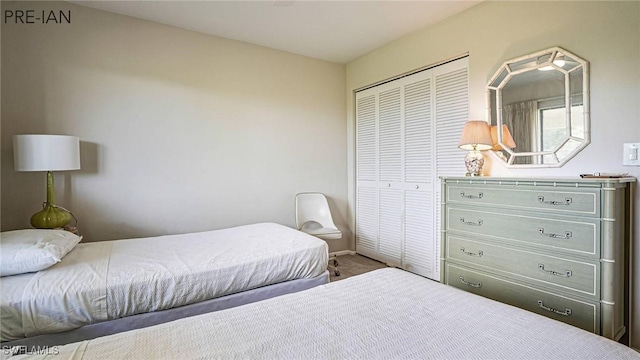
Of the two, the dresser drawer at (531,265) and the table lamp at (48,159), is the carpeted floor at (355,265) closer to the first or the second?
the dresser drawer at (531,265)

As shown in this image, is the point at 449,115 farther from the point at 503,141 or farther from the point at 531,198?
the point at 531,198

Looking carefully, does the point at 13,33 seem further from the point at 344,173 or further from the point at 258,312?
the point at 344,173

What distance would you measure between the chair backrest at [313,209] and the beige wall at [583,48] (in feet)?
6.31

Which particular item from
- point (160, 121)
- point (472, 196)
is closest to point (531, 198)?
point (472, 196)

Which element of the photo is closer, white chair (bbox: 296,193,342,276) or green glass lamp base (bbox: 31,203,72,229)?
green glass lamp base (bbox: 31,203,72,229)

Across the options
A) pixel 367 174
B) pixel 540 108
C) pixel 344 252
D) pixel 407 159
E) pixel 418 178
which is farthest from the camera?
pixel 344 252

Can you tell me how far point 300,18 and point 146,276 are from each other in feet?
8.34

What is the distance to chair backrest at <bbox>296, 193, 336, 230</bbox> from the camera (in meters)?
3.87

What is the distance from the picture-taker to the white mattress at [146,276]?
1.54 m

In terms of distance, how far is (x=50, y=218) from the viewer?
7.70ft

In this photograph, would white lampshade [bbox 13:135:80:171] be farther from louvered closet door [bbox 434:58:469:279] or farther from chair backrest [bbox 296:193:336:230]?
louvered closet door [bbox 434:58:469:279]

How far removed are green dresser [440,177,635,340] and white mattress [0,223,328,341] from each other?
1147 mm

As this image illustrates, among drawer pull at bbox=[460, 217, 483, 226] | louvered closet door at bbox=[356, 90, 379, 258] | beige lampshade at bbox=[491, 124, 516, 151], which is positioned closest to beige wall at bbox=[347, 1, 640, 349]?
beige lampshade at bbox=[491, 124, 516, 151]

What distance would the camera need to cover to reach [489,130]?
2.61 m
